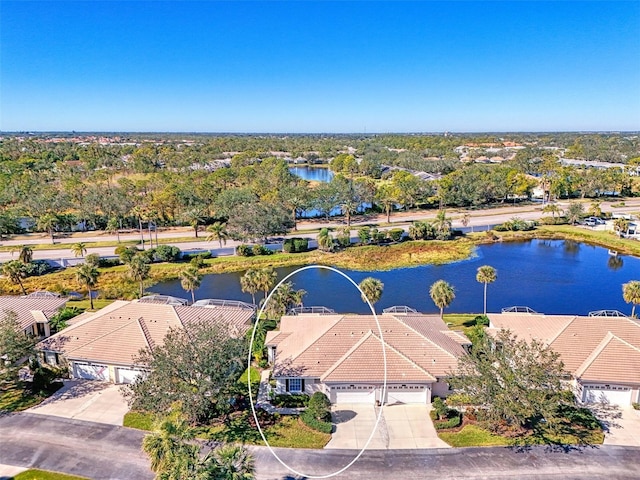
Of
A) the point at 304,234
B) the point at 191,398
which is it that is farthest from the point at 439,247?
the point at 191,398

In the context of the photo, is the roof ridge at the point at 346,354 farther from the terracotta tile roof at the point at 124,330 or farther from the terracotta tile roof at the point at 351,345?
the terracotta tile roof at the point at 124,330

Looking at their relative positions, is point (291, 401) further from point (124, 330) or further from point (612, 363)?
point (612, 363)

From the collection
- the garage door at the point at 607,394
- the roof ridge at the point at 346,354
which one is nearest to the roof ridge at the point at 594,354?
the garage door at the point at 607,394

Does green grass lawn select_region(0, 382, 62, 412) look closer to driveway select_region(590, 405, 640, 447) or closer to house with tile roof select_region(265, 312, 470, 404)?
house with tile roof select_region(265, 312, 470, 404)

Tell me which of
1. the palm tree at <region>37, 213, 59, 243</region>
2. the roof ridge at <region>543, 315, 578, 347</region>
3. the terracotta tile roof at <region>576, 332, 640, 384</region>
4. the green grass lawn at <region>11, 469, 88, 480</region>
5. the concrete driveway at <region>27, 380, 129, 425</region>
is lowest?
the green grass lawn at <region>11, 469, 88, 480</region>

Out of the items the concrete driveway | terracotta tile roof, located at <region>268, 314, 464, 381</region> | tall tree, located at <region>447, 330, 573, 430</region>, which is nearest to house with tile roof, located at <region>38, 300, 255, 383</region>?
the concrete driveway

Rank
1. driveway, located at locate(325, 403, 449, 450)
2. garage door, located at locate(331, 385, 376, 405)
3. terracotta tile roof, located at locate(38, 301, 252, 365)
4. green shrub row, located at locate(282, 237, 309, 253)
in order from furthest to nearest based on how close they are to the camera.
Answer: green shrub row, located at locate(282, 237, 309, 253)
terracotta tile roof, located at locate(38, 301, 252, 365)
garage door, located at locate(331, 385, 376, 405)
driveway, located at locate(325, 403, 449, 450)

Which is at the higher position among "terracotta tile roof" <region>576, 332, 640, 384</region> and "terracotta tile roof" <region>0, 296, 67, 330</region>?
"terracotta tile roof" <region>0, 296, 67, 330</region>

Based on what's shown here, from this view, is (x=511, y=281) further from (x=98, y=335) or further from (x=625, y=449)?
(x=98, y=335)

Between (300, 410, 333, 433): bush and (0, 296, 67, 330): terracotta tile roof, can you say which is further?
(0, 296, 67, 330): terracotta tile roof
